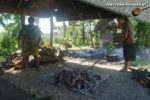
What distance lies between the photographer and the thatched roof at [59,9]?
15.4ft

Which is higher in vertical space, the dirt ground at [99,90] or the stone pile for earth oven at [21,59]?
the stone pile for earth oven at [21,59]

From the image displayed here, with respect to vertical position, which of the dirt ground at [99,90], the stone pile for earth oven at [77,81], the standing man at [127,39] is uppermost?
the standing man at [127,39]

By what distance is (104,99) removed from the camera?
8.45 ft

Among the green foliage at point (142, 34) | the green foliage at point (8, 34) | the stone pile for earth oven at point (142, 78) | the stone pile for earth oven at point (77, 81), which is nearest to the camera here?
the stone pile for earth oven at point (77, 81)

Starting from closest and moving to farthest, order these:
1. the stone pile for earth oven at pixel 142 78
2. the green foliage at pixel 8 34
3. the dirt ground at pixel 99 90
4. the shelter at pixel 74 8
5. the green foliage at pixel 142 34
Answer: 1. the dirt ground at pixel 99 90
2. the stone pile for earth oven at pixel 142 78
3. the shelter at pixel 74 8
4. the green foliage at pixel 8 34
5. the green foliage at pixel 142 34

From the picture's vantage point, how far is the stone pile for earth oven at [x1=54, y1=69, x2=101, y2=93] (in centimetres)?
298

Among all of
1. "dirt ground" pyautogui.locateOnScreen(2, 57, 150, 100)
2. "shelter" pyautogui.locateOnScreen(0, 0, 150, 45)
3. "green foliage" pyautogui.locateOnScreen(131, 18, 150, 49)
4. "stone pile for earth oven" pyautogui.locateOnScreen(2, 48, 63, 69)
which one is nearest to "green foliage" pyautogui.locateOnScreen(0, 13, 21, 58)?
"stone pile for earth oven" pyautogui.locateOnScreen(2, 48, 63, 69)

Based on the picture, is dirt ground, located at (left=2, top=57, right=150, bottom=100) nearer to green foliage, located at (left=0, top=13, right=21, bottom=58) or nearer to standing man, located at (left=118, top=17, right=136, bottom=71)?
standing man, located at (left=118, top=17, right=136, bottom=71)

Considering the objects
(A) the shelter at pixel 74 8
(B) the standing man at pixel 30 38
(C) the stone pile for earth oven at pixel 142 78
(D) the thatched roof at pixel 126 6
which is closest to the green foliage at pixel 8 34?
(A) the shelter at pixel 74 8

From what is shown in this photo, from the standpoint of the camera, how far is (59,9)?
5.69 meters

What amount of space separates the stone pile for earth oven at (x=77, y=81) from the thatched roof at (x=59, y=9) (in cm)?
225

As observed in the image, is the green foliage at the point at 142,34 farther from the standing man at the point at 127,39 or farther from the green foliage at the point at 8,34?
the green foliage at the point at 8,34

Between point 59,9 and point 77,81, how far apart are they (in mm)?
3622

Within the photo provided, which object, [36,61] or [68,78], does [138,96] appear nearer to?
[68,78]
